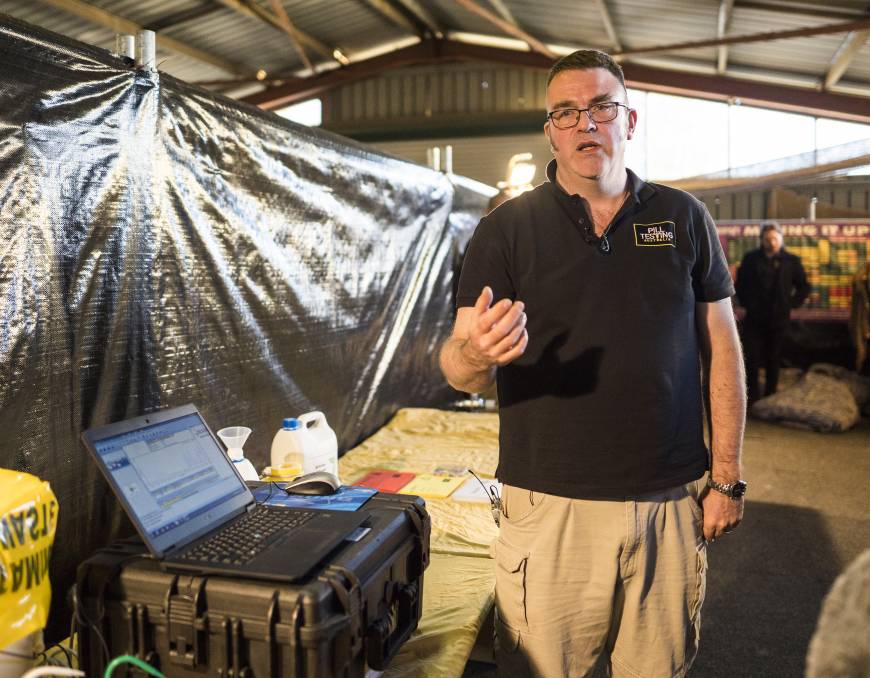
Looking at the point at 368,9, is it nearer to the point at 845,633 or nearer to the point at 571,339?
the point at 571,339

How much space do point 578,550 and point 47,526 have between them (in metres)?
0.91

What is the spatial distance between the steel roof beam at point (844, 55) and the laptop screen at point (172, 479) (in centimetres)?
753

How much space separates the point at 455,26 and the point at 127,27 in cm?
487

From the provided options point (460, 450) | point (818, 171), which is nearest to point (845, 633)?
point (460, 450)

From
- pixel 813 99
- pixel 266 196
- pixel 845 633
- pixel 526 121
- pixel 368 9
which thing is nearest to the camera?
pixel 845 633

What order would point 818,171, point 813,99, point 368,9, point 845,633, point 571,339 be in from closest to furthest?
point 845,633 → point 571,339 → point 818,171 → point 813,99 → point 368,9

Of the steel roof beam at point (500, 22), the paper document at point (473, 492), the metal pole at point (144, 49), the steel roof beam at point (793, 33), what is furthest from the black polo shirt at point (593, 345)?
the steel roof beam at point (793, 33)

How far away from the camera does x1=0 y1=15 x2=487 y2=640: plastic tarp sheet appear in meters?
1.53

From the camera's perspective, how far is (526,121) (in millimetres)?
11219

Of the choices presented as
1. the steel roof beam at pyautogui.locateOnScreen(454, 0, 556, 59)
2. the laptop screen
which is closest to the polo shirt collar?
the laptop screen

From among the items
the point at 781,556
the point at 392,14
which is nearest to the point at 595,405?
the point at 781,556

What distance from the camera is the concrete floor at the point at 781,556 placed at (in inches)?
97.5

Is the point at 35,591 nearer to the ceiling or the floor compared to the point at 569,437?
nearer to the floor

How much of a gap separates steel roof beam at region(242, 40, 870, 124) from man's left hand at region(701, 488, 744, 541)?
9029mm
